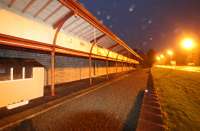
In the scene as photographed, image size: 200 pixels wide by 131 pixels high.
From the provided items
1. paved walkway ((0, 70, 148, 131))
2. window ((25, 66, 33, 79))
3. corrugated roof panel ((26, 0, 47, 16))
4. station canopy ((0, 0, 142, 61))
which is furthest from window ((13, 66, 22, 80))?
corrugated roof panel ((26, 0, 47, 16))

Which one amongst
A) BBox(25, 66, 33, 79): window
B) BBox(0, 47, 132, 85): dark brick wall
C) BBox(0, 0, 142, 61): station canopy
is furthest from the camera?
BBox(0, 47, 132, 85): dark brick wall

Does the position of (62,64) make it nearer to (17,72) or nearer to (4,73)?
(17,72)

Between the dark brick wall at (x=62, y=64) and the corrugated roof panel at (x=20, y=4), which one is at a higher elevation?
the corrugated roof panel at (x=20, y=4)

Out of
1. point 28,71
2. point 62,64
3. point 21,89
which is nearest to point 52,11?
point 28,71

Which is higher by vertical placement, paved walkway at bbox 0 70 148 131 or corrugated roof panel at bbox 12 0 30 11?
corrugated roof panel at bbox 12 0 30 11

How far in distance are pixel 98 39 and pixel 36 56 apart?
6170 mm

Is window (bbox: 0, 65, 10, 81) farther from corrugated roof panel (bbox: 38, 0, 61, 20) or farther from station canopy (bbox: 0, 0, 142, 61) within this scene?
corrugated roof panel (bbox: 38, 0, 61, 20)

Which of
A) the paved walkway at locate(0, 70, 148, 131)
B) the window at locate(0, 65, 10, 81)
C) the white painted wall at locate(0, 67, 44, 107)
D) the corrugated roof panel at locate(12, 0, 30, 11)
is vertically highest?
the corrugated roof panel at locate(12, 0, 30, 11)

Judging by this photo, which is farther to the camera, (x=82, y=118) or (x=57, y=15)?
(x=57, y=15)

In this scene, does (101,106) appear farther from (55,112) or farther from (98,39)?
(98,39)

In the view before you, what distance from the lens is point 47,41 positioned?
293 inches

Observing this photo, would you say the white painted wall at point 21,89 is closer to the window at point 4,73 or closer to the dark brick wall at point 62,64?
the window at point 4,73

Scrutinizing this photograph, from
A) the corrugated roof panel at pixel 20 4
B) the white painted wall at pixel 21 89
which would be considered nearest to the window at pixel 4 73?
the white painted wall at pixel 21 89

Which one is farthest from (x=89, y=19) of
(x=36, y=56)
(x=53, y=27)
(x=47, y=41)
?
(x=36, y=56)
